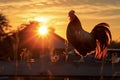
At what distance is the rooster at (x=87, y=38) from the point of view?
1078 cm

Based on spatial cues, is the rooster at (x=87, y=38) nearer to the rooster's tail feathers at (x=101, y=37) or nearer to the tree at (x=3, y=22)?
the rooster's tail feathers at (x=101, y=37)

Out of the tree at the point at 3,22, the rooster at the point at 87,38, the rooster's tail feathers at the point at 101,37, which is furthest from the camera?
the tree at the point at 3,22

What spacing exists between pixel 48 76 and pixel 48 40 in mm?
37847

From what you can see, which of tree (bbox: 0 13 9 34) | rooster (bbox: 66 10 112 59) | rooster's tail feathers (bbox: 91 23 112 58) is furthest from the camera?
tree (bbox: 0 13 9 34)

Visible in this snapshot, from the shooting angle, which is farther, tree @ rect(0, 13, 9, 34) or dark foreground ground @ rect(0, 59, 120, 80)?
tree @ rect(0, 13, 9, 34)

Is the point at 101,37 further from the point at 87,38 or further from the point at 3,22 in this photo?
the point at 3,22

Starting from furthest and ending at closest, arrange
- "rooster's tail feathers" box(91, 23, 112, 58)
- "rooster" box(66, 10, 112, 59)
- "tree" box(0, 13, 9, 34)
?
"tree" box(0, 13, 9, 34), "rooster's tail feathers" box(91, 23, 112, 58), "rooster" box(66, 10, 112, 59)

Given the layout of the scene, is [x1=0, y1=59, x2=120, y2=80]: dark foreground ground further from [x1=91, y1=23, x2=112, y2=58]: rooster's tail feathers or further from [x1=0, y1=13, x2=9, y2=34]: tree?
[x1=0, y1=13, x2=9, y2=34]: tree

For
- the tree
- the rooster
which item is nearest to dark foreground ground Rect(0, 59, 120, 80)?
the rooster

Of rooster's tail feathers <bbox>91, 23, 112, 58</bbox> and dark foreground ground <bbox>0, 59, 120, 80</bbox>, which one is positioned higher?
rooster's tail feathers <bbox>91, 23, 112, 58</bbox>

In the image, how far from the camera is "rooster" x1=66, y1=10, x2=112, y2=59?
10.8 meters

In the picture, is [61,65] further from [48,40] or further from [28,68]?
[48,40]

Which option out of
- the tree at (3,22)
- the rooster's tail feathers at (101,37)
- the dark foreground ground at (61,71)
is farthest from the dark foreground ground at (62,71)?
the tree at (3,22)

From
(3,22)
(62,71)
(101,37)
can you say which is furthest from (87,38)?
(3,22)
